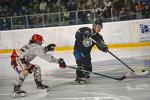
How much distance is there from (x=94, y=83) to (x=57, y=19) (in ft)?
19.9

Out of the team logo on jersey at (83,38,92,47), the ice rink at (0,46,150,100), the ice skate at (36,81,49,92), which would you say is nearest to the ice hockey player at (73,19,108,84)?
the team logo on jersey at (83,38,92,47)

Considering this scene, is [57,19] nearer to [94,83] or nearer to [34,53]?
[94,83]

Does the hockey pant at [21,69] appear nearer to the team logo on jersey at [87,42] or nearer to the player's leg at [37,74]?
the player's leg at [37,74]

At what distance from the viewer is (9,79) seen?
9812mm

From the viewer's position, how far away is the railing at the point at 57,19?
14320mm

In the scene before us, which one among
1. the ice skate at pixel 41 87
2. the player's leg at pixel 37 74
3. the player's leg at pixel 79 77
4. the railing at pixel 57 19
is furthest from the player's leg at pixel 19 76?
the railing at pixel 57 19

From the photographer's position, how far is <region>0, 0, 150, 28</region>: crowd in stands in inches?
560

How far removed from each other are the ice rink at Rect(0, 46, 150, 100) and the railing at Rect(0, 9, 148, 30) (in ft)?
7.57

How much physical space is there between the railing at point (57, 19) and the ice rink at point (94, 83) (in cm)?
231

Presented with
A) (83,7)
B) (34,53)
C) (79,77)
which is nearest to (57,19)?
(83,7)

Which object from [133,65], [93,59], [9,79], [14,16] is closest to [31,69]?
[9,79]

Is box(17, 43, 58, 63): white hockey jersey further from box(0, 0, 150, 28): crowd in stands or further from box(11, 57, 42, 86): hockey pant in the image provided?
box(0, 0, 150, 28): crowd in stands

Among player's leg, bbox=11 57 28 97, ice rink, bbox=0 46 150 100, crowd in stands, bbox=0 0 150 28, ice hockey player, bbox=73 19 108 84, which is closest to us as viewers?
ice rink, bbox=0 46 150 100

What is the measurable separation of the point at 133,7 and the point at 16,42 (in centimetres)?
383
